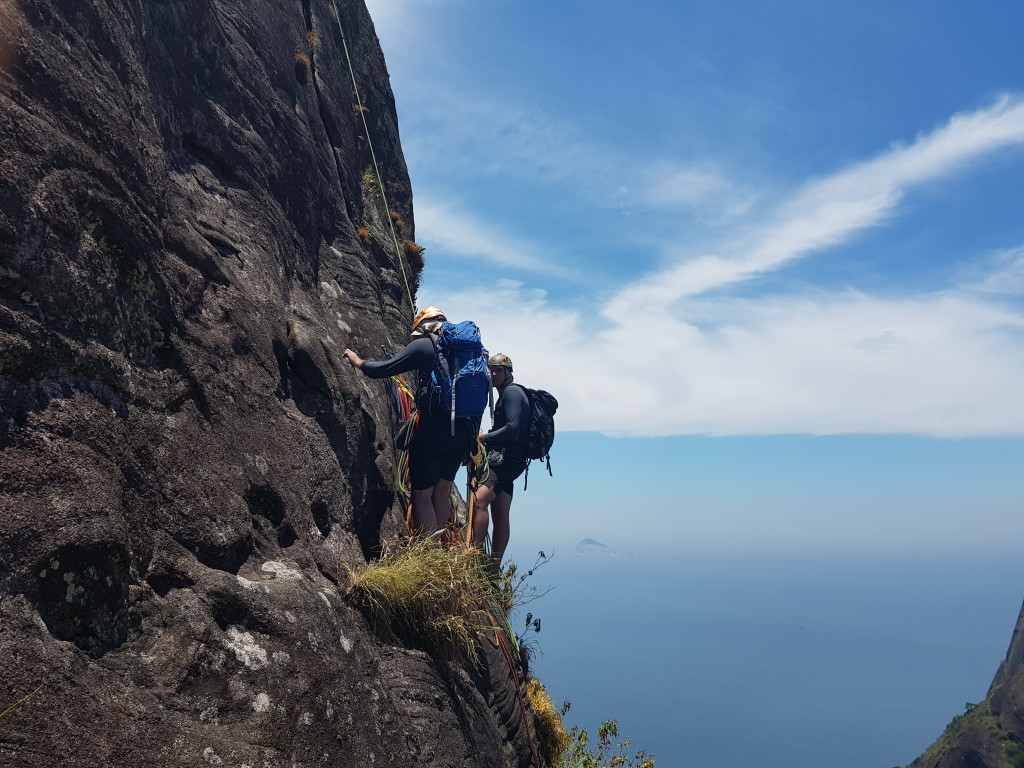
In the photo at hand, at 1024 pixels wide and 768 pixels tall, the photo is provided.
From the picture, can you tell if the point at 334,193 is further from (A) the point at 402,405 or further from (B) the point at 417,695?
(B) the point at 417,695

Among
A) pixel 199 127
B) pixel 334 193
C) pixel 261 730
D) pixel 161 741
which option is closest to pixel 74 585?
pixel 161 741

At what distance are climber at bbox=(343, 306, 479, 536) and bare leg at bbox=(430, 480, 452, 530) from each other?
0.09 feet

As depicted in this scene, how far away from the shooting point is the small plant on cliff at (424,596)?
252 inches

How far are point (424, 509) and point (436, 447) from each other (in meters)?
0.89

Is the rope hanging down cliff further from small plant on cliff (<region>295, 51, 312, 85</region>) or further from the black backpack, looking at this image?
the black backpack

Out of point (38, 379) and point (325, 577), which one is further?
point (325, 577)

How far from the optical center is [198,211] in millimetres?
7371

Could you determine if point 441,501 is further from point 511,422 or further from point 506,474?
point 511,422

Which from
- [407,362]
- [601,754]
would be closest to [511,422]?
[407,362]

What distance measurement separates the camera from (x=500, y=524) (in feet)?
33.9

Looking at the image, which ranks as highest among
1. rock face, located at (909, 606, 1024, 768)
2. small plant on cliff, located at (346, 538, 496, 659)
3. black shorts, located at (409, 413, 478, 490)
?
black shorts, located at (409, 413, 478, 490)

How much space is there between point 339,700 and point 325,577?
1.50 metres

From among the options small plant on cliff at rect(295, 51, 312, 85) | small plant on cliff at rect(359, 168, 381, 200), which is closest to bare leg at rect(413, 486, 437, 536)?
small plant on cliff at rect(359, 168, 381, 200)

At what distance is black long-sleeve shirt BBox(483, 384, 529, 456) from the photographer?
9.52 metres
